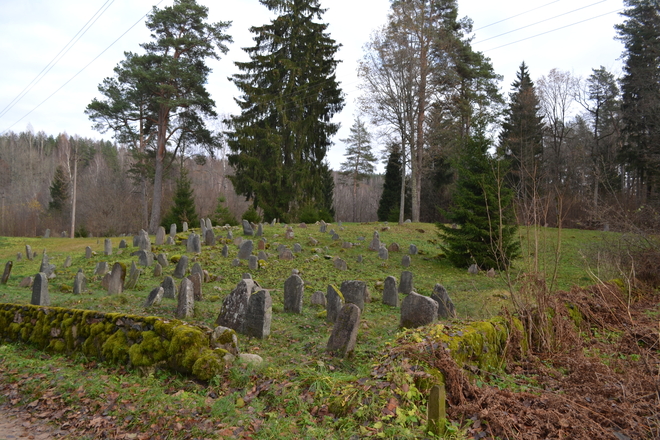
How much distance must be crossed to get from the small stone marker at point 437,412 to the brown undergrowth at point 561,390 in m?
0.30

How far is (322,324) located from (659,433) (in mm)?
4856

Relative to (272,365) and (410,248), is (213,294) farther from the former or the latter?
(410,248)

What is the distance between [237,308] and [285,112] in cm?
2420

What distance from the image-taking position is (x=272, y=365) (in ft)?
16.3

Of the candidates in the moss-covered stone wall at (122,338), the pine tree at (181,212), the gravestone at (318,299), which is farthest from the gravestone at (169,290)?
the pine tree at (181,212)

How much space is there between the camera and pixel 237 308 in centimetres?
658

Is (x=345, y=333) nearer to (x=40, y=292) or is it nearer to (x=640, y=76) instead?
(x=40, y=292)

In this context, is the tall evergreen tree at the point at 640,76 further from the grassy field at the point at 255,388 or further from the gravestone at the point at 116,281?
the gravestone at the point at 116,281

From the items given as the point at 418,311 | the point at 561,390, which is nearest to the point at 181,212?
the point at 418,311

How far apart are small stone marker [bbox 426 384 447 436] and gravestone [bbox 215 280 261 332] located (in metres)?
3.73

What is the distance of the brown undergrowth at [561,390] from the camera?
3465 mm

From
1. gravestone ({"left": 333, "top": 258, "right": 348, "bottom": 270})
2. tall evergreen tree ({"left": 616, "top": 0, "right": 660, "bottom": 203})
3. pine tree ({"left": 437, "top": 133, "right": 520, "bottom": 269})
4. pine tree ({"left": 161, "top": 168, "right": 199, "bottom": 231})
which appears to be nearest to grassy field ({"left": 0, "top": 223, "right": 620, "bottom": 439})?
gravestone ({"left": 333, "top": 258, "right": 348, "bottom": 270})

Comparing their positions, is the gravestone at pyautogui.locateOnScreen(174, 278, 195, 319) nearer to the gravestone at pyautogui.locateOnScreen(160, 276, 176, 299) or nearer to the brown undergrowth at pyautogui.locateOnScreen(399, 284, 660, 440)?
the gravestone at pyautogui.locateOnScreen(160, 276, 176, 299)

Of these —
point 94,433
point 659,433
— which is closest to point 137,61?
point 94,433
